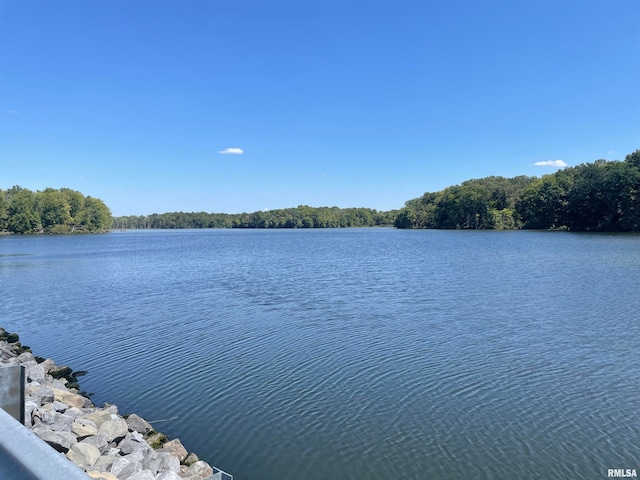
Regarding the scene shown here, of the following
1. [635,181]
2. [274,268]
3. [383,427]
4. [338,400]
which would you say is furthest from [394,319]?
[635,181]

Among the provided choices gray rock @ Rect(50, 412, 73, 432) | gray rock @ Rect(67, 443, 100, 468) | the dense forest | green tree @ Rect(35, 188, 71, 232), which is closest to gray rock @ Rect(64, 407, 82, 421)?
gray rock @ Rect(50, 412, 73, 432)

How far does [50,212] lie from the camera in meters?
142

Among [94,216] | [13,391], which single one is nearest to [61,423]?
[13,391]

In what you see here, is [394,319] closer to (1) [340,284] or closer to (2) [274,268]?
(1) [340,284]

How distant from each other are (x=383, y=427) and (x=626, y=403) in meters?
5.63

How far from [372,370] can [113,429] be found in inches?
269

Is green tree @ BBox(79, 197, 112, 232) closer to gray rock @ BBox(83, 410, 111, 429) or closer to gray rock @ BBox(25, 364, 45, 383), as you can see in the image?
gray rock @ BBox(25, 364, 45, 383)

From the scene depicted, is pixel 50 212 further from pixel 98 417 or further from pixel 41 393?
pixel 98 417

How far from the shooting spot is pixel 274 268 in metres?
38.4

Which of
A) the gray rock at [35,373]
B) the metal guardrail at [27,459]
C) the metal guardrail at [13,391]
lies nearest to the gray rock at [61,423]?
the gray rock at [35,373]

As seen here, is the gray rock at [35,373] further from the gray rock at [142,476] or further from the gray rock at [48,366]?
the gray rock at [142,476]

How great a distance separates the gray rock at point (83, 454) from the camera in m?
6.25

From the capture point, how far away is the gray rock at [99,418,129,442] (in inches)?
299

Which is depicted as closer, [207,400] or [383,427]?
[383,427]
